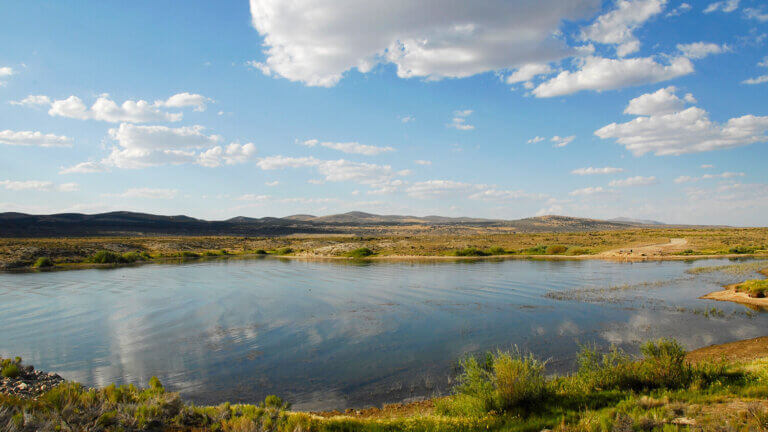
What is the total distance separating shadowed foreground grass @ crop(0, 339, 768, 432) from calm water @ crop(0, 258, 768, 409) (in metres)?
2.33

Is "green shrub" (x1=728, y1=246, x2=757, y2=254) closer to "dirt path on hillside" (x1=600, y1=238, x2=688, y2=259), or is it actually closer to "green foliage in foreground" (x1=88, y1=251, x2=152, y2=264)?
"dirt path on hillside" (x1=600, y1=238, x2=688, y2=259)

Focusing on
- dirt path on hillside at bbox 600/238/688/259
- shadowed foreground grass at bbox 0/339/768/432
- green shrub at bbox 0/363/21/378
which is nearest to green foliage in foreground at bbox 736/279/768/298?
shadowed foreground grass at bbox 0/339/768/432

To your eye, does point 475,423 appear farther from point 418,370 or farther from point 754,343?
point 754,343

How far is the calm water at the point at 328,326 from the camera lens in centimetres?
1152

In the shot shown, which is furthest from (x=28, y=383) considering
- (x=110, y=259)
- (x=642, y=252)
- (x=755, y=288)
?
(x=642, y=252)

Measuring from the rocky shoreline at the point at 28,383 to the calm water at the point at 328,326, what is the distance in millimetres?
818

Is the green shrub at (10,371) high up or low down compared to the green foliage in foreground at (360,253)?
up

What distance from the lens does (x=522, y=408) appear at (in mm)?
7773

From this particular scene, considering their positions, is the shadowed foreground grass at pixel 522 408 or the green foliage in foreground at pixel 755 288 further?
the green foliage in foreground at pixel 755 288

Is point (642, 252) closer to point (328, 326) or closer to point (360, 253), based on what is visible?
point (360, 253)

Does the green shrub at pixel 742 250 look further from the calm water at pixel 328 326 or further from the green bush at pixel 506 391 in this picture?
the green bush at pixel 506 391

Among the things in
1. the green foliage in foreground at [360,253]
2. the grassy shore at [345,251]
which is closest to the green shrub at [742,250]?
the grassy shore at [345,251]

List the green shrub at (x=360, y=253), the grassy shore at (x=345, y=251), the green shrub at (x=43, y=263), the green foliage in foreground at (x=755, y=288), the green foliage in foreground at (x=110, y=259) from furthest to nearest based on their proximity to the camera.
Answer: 1. the green shrub at (x=360, y=253)
2. the green foliage in foreground at (x=110, y=259)
3. the grassy shore at (x=345, y=251)
4. the green shrub at (x=43, y=263)
5. the green foliage in foreground at (x=755, y=288)

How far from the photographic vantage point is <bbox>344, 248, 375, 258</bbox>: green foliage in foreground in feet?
180
